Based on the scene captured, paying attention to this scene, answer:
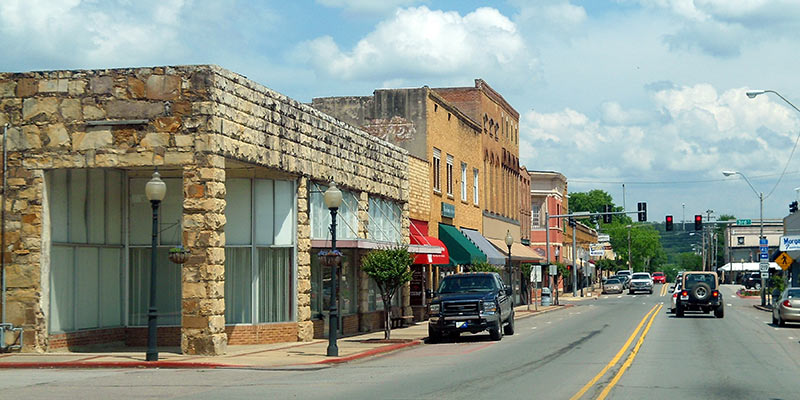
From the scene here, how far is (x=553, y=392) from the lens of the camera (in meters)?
15.2

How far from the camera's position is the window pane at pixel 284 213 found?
27.2 metres

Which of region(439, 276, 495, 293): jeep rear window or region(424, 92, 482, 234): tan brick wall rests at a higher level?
region(424, 92, 482, 234): tan brick wall

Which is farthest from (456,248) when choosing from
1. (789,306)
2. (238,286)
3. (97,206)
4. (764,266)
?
(764,266)

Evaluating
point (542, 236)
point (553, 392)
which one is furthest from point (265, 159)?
point (542, 236)

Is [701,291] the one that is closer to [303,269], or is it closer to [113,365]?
[303,269]

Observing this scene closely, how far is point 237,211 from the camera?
87.9ft

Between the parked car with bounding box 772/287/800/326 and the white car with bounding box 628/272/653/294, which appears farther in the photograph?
the white car with bounding box 628/272/653/294

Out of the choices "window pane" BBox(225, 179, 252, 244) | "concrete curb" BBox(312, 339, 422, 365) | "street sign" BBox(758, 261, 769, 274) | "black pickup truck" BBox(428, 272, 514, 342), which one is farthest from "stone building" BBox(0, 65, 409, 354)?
"street sign" BBox(758, 261, 769, 274)

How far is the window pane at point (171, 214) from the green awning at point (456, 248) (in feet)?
56.9

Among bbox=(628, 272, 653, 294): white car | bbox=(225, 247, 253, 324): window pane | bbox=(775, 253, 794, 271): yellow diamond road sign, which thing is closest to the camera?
bbox=(225, 247, 253, 324): window pane

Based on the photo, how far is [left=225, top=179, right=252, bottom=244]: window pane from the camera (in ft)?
87.6

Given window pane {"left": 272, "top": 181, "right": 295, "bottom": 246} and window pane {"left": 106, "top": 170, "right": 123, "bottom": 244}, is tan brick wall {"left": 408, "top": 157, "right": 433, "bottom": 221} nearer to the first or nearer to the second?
window pane {"left": 272, "top": 181, "right": 295, "bottom": 246}

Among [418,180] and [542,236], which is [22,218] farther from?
[542,236]

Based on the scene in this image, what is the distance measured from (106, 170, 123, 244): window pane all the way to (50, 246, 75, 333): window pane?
1550 millimetres
